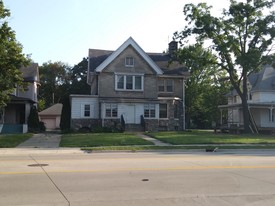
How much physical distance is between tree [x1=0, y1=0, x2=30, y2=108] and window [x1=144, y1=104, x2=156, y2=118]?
55.5 feet

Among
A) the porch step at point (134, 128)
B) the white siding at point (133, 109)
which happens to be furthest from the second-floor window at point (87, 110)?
the porch step at point (134, 128)

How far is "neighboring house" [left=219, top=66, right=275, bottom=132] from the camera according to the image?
49.0 metres

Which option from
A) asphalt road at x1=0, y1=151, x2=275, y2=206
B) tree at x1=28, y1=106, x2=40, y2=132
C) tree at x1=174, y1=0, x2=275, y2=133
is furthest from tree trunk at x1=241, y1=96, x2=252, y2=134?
asphalt road at x1=0, y1=151, x2=275, y2=206

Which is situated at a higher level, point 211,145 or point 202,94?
point 202,94

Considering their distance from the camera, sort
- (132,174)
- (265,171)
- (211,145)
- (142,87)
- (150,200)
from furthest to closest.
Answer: (142,87) → (211,145) → (265,171) → (132,174) → (150,200)

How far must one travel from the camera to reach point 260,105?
160 feet

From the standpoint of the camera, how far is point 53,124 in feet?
244

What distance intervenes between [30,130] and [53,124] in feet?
107

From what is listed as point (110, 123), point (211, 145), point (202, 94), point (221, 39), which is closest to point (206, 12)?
point (221, 39)

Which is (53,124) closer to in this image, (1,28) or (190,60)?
(190,60)

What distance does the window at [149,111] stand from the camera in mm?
43594

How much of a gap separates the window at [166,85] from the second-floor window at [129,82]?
383cm

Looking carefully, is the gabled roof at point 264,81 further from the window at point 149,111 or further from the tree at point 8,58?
the tree at point 8,58

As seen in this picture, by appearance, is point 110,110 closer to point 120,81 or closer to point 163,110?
point 120,81
